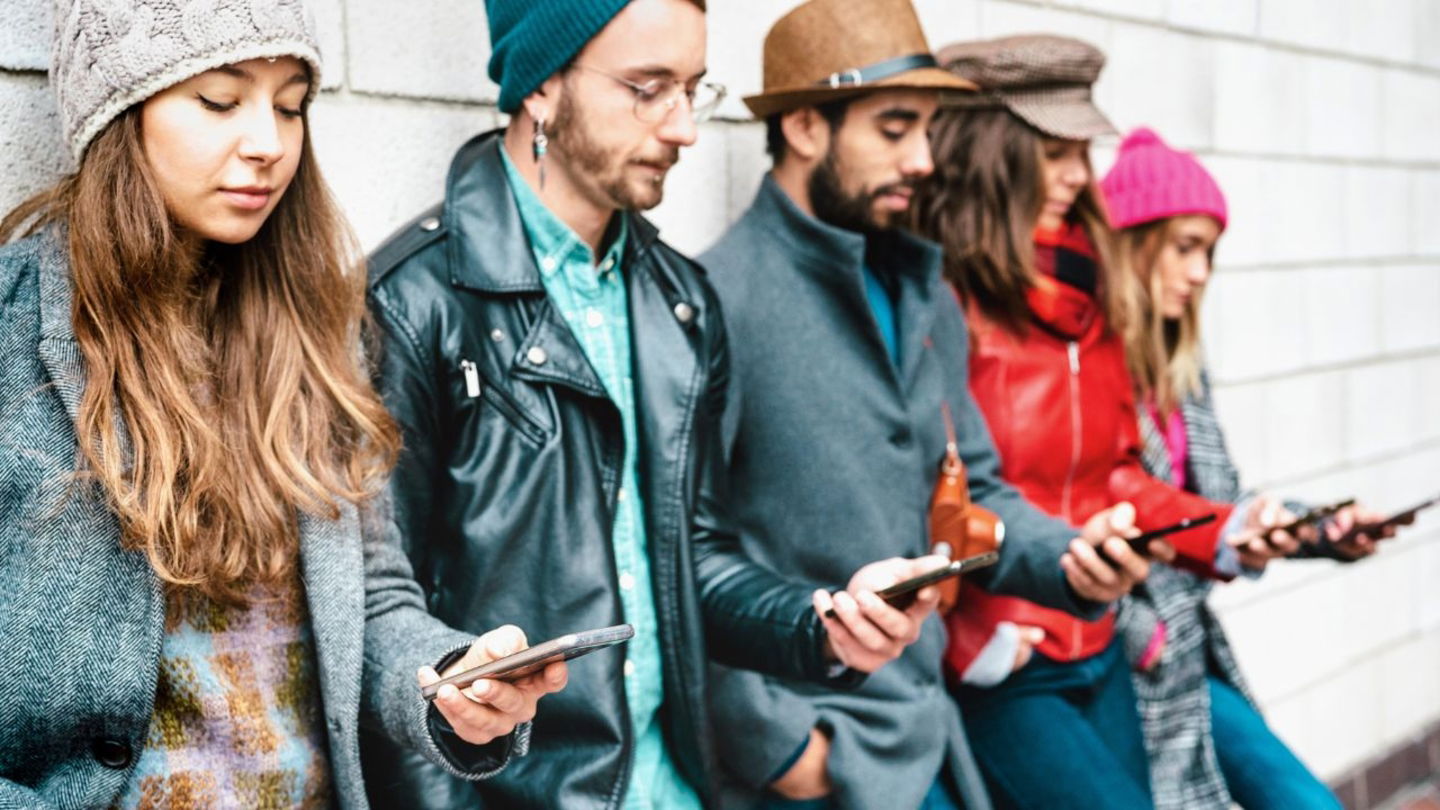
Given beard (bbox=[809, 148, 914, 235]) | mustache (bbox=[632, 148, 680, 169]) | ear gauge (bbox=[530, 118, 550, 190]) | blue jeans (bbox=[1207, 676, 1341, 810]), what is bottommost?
blue jeans (bbox=[1207, 676, 1341, 810])

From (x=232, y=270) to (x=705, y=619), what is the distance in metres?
0.92

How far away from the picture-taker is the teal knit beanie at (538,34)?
2164 millimetres

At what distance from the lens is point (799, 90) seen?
2.71 meters

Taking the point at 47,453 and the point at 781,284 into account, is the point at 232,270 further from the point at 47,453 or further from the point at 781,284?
the point at 781,284

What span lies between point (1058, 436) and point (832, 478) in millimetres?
669

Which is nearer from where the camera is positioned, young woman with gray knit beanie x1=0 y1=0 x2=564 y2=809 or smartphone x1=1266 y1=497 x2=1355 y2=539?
young woman with gray knit beanie x1=0 y1=0 x2=564 y2=809

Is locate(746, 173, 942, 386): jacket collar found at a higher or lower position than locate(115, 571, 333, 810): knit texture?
higher

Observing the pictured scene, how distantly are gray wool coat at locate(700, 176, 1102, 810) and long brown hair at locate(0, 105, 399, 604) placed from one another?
829 millimetres

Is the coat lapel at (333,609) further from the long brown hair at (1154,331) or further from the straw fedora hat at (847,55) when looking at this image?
the long brown hair at (1154,331)

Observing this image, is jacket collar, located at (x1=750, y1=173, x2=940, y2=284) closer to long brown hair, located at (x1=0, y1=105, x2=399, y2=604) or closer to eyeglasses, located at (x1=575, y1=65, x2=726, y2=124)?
eyeglasses, located at (x1=575, y1=65, x2=726, y2=124)

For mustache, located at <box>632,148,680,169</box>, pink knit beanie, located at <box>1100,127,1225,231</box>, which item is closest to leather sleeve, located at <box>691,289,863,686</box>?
mustache, located at <box>632,148,680,169</box>

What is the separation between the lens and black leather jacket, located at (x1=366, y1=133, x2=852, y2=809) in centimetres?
203

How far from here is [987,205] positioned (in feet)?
10.0

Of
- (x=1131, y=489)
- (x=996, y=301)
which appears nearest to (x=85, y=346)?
(x=996, y=301)
